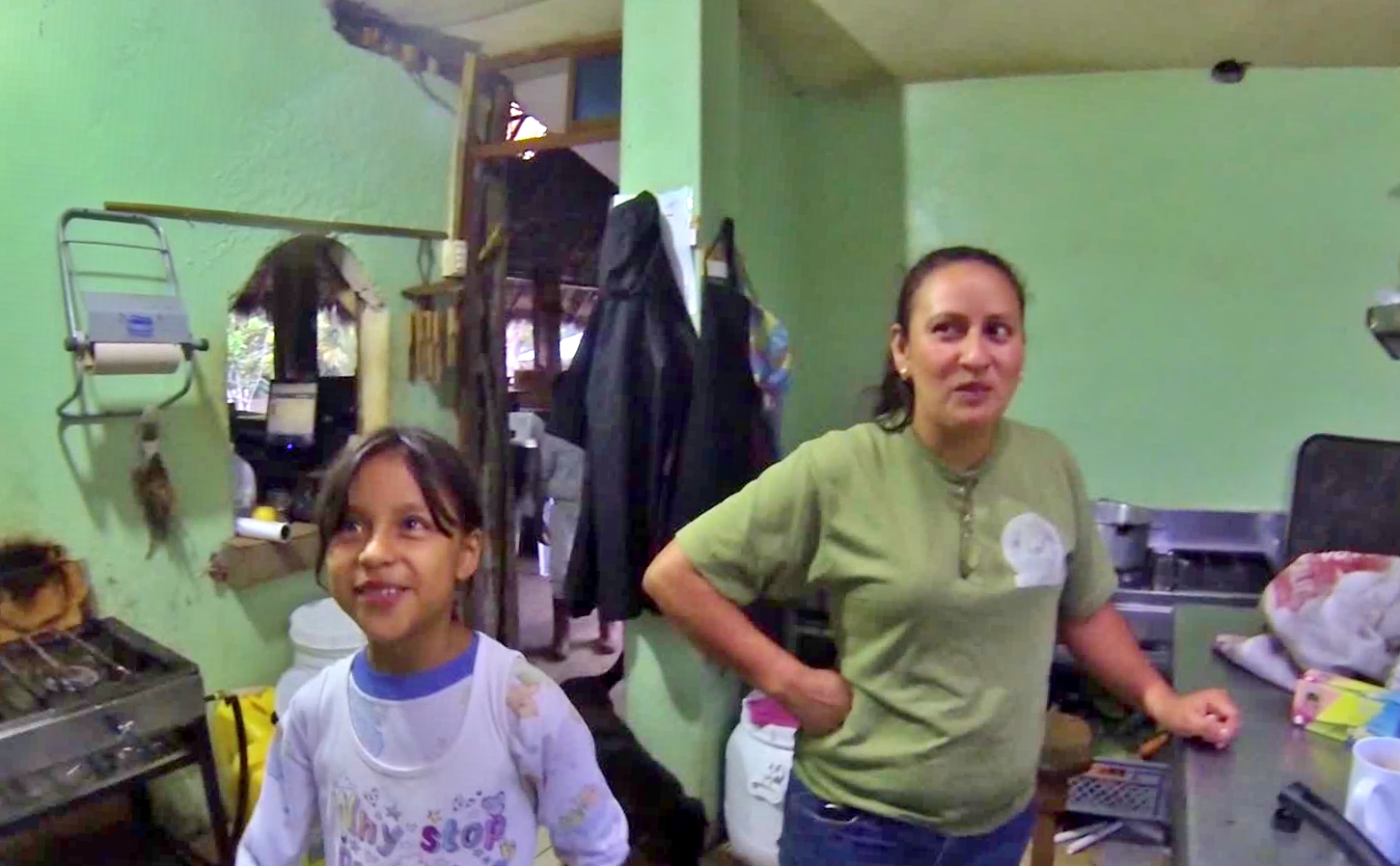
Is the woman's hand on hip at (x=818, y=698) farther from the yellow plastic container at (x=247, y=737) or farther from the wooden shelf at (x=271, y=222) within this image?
the wooden shelf at (x=271, y=222)

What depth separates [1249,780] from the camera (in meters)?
0.95

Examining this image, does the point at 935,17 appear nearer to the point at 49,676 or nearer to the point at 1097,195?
the point at 1097,195

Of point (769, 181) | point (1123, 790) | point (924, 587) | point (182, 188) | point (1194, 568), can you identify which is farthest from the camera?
point (769, 181)

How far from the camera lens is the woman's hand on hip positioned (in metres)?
1.04

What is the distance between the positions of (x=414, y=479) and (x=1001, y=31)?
196cm

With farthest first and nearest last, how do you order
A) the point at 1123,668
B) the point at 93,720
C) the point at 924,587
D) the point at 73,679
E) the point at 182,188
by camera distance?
the point at 182,188
the point at 73,679
the point at 93,720
the point at 1123,668
the point at 924,587

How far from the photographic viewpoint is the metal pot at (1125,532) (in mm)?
2420

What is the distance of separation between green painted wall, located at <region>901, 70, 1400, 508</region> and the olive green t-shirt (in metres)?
1.61

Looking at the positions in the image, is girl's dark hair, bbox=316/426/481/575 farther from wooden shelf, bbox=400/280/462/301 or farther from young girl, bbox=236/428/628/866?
wooden shelf, bbox=400/280/462/301

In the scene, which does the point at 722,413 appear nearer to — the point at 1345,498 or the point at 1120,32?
the point at 1120,32

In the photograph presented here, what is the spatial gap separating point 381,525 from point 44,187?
1.52 m

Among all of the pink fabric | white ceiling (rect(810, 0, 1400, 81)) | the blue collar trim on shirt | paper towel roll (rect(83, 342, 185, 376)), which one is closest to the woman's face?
the blue collar trim on shirt

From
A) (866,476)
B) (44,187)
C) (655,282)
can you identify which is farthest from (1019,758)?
(44,187)

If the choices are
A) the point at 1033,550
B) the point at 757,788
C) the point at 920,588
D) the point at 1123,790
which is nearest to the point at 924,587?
the point at 920,588
